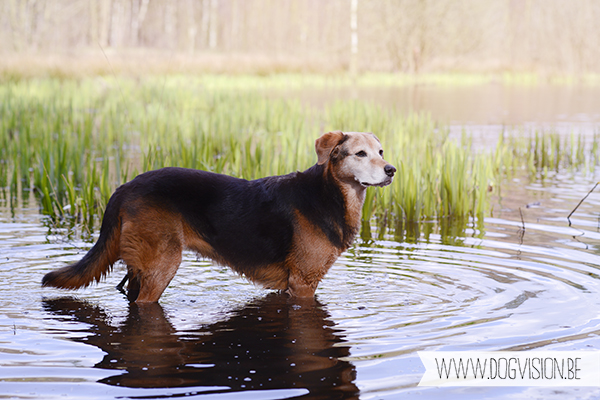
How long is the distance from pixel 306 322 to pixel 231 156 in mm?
4393

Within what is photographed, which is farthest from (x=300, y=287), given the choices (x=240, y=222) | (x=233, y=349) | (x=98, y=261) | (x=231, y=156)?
(x=231, y=156)

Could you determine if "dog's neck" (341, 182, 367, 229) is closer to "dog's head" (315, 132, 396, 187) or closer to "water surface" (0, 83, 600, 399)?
"dog's head" (315, 132, 396, 187)

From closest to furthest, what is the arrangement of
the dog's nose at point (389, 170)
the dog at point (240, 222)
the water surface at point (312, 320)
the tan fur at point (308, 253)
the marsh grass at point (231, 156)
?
1. the water surface at point (312, 320)
2. the dog's nose at point (389, 170)
3. the dog at point (240, 222)
4. the tan fur at point (308, 253)
5. the marsh grass at point (231, 156)

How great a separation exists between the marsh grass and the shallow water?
2.75 ft

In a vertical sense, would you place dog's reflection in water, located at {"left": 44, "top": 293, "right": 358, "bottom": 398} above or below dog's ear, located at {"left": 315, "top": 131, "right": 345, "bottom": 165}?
below

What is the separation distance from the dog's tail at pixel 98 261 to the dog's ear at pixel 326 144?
152 centimetres

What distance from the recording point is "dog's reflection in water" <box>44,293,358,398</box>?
3.71m

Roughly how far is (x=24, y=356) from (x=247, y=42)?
171ft

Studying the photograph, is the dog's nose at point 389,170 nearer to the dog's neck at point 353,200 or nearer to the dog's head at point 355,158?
the dog's head at point 355,158

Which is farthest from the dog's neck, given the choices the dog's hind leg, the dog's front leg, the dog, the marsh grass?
the marsh grass

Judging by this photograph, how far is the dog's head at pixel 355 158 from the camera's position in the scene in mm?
4836

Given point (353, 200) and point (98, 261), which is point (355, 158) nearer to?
point (353, 200)

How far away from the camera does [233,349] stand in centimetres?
424

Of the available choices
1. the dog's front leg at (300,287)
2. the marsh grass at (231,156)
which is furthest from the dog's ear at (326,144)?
the marsh grass at (231,156)
